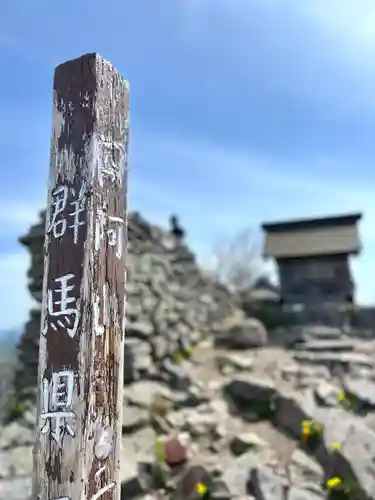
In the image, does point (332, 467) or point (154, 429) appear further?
point (154, 429)

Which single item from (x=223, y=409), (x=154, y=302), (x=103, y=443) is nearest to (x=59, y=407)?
(x=103, y=443)

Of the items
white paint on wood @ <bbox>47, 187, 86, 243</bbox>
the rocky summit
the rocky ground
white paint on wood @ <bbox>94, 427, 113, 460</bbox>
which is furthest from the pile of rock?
white paint on wood @ <bbox>94, 427, 113, 460</bbox>

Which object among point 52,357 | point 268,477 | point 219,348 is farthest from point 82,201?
point 219,348

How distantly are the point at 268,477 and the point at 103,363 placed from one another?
3117 millimetres

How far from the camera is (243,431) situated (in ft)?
17.8

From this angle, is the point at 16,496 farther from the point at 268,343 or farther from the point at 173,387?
the point at 268,343

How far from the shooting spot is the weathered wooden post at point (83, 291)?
175cm

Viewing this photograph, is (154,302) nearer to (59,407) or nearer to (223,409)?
(223,409)

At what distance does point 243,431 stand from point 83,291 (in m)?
4.07

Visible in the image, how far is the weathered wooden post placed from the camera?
5.75ft

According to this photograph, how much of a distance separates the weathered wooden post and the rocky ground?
258 centimetres

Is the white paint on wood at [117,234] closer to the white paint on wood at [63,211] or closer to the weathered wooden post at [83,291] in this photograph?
the weathered wooden post at [83,291]

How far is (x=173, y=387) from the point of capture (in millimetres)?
6020

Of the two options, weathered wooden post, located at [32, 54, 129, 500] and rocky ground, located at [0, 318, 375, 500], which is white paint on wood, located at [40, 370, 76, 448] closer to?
weathered wooden post, located at [32, 54, 129, 500]
